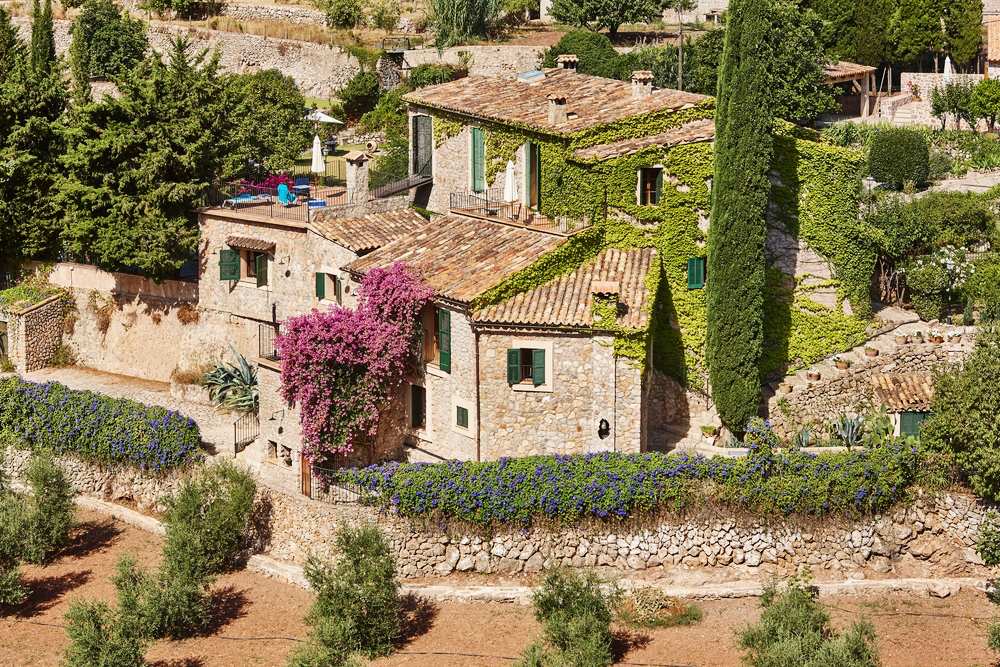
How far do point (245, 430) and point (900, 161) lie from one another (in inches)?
1007

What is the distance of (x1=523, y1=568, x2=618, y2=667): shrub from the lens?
3111 cm

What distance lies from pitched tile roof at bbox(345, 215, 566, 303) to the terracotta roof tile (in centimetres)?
387

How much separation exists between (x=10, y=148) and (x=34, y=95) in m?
1.97

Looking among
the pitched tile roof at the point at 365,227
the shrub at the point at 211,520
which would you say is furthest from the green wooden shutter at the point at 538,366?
the shrub at the point at 211,520

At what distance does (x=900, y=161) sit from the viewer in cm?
5425

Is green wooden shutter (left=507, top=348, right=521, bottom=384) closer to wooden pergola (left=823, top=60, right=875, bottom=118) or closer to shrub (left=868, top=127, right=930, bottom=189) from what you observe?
shrub (left=868, top=127, right=930, bottom=189)

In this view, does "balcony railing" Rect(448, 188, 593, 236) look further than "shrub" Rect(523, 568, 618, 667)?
Yes

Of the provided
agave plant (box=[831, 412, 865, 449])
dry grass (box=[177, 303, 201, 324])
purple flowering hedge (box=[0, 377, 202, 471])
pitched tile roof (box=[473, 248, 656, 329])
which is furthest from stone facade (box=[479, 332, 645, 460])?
dry grass (box=[177, 303, 201, 324])

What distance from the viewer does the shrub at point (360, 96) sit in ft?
224

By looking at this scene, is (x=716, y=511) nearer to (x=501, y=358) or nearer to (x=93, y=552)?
(x=501, y=358)

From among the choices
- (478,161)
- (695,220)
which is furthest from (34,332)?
(695,220)

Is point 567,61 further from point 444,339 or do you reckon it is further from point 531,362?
point 531,362

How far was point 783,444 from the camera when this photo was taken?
38406 millimetres

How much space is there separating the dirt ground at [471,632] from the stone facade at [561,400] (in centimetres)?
402
